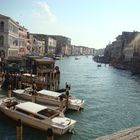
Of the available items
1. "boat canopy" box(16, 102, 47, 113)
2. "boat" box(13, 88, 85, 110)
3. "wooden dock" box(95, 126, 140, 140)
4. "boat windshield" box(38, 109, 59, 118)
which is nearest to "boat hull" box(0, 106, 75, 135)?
"boat canopy" box(16, 102, 47, 113)

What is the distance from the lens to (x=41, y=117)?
23.6m

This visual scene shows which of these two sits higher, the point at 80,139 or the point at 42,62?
the point at 42,62

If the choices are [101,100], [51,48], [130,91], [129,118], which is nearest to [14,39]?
[130,91]

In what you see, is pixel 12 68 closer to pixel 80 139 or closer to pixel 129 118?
pixel 129 118

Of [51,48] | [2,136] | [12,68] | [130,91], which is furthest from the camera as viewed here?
[51,48]

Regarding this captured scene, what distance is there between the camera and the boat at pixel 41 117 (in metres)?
22.8

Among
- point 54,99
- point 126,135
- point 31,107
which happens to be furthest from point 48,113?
point 126,135

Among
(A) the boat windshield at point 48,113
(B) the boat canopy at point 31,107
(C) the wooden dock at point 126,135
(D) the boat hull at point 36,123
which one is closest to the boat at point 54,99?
(A) the boat windshield at point 48,113

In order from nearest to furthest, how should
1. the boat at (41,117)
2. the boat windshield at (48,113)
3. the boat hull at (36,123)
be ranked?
the boat hull at (36,123) < the boat at (41,117) < the boat windshield at (48,113)

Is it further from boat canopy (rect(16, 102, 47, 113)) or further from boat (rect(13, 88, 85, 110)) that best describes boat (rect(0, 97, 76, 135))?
boat (rect(13, 88, 85, 110))

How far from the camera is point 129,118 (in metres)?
28.9

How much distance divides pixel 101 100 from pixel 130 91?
450 inches

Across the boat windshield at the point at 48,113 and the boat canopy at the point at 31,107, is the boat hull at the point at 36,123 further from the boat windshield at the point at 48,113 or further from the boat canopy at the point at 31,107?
the boat windshield at the point at 48,113

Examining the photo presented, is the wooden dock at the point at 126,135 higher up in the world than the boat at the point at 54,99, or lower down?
higher up
